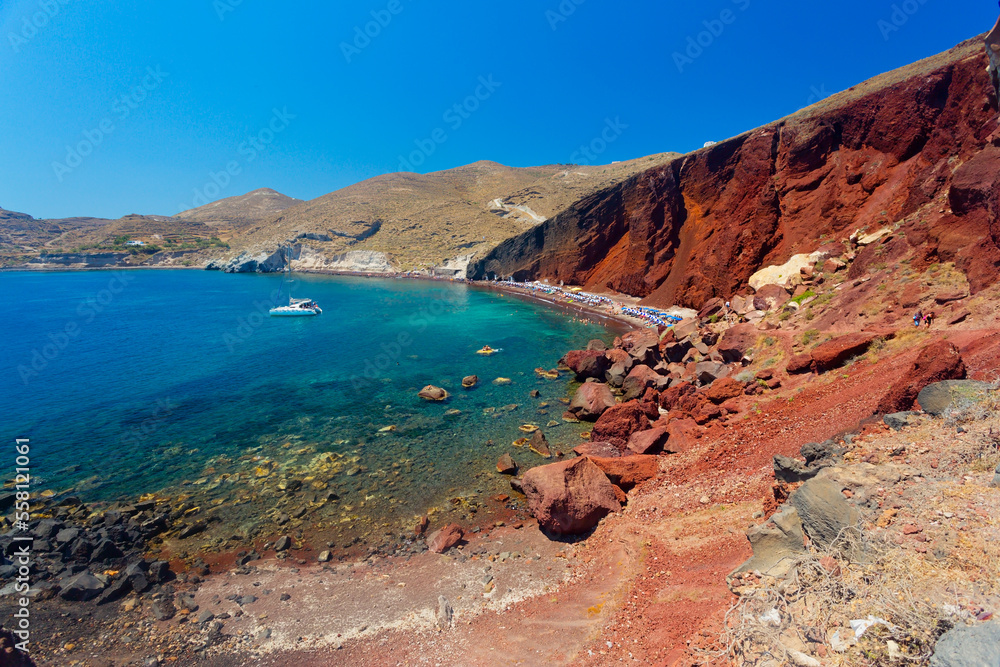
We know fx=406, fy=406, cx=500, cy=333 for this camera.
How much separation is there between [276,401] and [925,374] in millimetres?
27640

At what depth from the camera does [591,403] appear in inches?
847

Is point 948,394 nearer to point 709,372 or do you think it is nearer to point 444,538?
point 709,372

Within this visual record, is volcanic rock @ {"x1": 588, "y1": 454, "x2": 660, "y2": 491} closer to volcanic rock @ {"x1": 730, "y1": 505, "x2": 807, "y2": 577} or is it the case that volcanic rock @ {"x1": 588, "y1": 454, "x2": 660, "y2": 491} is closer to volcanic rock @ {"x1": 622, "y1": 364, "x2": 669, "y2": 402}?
volcanic rock @ {"x1": 730, "y1": 505, "x2": 807, "y2": 577}

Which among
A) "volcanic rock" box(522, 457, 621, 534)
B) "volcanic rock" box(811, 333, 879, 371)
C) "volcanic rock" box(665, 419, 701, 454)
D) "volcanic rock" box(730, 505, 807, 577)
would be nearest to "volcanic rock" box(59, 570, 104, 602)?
"volcanic rock" box(522, 457, 621, 534)

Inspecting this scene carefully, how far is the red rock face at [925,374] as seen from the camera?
972 cm

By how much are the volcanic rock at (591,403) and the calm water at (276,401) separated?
3.82 ft

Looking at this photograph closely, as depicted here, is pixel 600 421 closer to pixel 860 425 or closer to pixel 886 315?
pixel 860 425

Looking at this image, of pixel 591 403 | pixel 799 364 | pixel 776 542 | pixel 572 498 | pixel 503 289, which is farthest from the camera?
pixel 503 289

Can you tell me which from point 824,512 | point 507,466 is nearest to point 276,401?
point 507,466

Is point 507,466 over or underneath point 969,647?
underneath

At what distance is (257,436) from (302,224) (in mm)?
132145

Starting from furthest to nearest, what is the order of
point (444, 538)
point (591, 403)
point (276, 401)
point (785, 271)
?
point (785, 271) → point (276, 401) → point (591, 403) → point (444, 538)

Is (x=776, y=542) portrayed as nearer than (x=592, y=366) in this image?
Yes

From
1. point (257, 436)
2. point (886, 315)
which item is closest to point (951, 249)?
point (886, 315)
